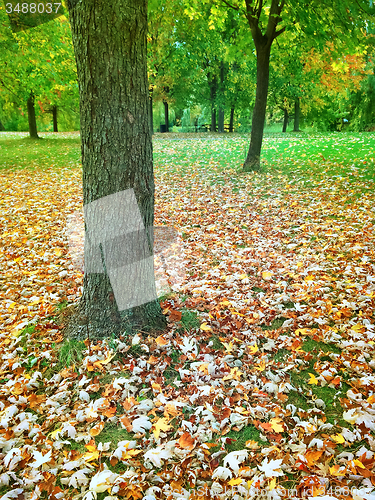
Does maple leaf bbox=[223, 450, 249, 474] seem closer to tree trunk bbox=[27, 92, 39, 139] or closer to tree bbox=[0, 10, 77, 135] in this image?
tree bbox=[0, 10, 77, 135]

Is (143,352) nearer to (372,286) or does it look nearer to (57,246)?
(372,286)

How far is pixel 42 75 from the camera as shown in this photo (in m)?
12.5

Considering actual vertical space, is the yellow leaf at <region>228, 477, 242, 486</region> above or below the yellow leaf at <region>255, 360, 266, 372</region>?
below

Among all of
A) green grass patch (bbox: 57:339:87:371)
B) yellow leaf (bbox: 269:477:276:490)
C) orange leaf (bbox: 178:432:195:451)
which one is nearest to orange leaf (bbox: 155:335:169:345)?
green grass patch (bbox: 57:339:87:371)

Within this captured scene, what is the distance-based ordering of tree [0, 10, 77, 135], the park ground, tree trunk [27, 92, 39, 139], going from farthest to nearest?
tree trunk [27, 92, 39, 139]
tree [0, 10, 77, 135]
the park ground

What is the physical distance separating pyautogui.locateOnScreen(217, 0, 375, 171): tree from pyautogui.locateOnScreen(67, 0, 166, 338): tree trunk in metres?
4.31

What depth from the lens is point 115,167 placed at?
9.05ft

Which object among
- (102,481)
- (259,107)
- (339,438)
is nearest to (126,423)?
(102,481)

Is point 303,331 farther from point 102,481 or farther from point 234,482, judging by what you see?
point 102,481

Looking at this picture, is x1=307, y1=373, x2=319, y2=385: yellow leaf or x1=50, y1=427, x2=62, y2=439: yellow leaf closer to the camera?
x1=50, y1=427, x2=62, y2=439: yellow leaf

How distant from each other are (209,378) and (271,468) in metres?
0.85

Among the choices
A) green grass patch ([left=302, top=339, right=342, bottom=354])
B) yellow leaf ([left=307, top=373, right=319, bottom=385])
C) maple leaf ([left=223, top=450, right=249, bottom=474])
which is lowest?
maple leaf ([left=223, top=450, right=249, bottom=474])

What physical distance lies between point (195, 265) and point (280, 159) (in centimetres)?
825

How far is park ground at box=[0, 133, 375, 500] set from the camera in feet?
6.78
